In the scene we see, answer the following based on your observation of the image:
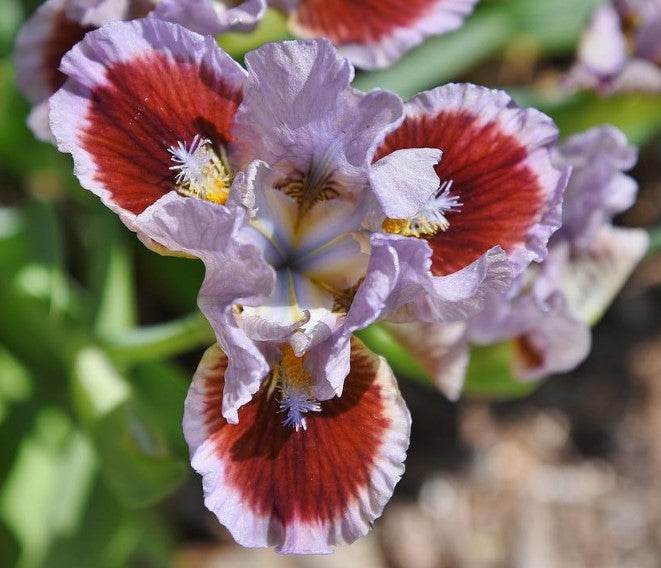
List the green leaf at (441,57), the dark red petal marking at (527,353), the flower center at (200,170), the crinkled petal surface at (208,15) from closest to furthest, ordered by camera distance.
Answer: the flower center at (200,170) → the crinkled petal surface at (208,15) → the dark red petal marking at (527,353) → the green leaf at (441,57)

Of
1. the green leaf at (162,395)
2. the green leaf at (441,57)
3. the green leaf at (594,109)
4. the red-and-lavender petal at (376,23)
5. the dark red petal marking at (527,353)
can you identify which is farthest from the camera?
the green leaf at (441,57)

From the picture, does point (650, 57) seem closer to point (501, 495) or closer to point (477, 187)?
point (477, 187)

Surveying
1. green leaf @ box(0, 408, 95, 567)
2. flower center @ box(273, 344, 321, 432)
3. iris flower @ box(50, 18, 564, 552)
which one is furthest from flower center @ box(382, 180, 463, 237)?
green leaf @ box(0, 408, 95, 567)

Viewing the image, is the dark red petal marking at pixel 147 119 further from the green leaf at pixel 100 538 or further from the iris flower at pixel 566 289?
the green leaf at pixel 100 538

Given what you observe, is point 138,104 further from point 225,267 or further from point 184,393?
point 184,393

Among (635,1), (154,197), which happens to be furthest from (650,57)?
(154,197)

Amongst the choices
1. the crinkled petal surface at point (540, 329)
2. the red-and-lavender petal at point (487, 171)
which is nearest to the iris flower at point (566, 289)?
the crinkled petal surface at point (540, 329)

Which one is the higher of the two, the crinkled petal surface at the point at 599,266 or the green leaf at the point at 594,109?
the green leaf at the point at 594,109
